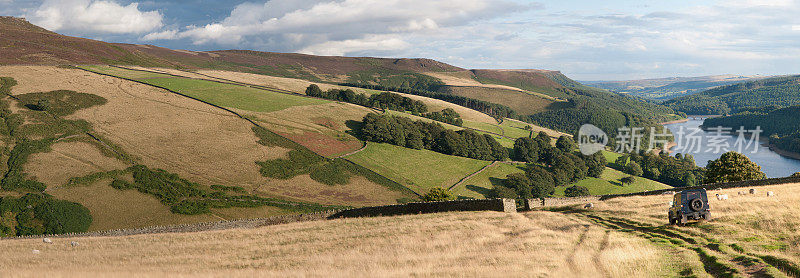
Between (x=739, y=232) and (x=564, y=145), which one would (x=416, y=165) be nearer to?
(x=564, y=145)

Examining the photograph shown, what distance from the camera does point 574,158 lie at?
108938 millimetres

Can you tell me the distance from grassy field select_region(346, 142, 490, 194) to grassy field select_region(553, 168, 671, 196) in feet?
81.2

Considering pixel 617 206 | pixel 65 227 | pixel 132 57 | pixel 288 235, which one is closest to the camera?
pixel 288 235

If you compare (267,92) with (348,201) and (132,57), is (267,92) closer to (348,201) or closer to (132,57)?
(348,201)

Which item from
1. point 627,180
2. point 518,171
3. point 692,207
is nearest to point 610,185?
point 627,180

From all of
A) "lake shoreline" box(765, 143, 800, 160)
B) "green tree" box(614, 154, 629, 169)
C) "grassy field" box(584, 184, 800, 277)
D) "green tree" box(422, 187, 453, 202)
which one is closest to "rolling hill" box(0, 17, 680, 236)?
"green tree" box(422, 187, 453, 202)

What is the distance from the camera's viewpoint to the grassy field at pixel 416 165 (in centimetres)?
8088

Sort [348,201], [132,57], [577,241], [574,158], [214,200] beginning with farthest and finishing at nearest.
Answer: [132,57] → [574,158] → [348,201] → [214,200] → [577,241]

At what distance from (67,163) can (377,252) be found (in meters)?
A: 65.0

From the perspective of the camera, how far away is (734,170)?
173ft

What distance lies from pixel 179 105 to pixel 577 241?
305ft

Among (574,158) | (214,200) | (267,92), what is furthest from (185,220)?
(574,158)

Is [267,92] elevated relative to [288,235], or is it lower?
elevated

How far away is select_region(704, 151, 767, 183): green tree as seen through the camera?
172ft
